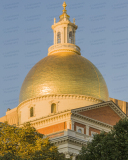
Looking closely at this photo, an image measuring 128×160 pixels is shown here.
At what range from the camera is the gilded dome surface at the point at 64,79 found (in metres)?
63.2

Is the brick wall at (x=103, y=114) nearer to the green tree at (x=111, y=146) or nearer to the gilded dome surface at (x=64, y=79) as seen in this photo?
the gilded dome surface at (x=64, y=79)

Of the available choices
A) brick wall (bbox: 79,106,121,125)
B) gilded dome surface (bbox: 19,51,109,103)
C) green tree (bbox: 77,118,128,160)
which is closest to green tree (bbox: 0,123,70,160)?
green tree (bbox: 77,118,128,160)

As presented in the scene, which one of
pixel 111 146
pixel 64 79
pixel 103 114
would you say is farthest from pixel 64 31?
pixel 111 146

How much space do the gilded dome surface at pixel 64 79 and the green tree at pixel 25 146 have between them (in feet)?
63.2

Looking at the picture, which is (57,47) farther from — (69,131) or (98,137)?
(98,137)

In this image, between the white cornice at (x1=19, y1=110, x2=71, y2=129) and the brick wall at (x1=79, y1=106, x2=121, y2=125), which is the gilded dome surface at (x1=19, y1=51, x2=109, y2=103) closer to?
the brick wall at (x1=79, y1=106, x2=121, y2=125)

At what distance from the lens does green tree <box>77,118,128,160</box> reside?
37594 millimetres

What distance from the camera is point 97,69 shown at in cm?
6762

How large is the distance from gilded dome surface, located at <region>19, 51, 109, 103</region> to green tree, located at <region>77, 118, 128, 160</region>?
2321 cm

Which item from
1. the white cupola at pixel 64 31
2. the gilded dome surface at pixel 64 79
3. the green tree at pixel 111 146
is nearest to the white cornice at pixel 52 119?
the gilded dome surface at pixel 64 79

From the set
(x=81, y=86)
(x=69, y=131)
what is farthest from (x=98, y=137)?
(x=81, y=86)

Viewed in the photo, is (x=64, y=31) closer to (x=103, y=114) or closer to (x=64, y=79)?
(x=64, y=79)

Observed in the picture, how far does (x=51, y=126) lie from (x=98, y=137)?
20.1 m

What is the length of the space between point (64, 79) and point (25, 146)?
22.6 meters
